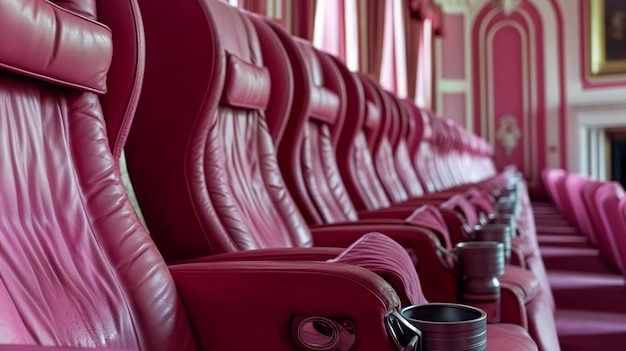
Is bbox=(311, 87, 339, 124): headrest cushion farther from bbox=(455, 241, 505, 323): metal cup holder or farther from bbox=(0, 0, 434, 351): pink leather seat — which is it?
bbox=(0, 0, 434, 351): pink leather seat

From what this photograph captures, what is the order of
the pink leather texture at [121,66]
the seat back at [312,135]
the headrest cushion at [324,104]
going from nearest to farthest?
the pink leather texture at [121,66] → the seat back at [312,135] → the headrest cushion at [324,104]

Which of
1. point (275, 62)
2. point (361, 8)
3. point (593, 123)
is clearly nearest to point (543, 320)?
point (275, 62)

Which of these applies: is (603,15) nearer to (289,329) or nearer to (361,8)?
(361,8)

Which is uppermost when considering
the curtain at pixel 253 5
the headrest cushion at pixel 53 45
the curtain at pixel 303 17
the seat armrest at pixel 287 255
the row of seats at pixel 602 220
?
the curtain at pixel 303 17

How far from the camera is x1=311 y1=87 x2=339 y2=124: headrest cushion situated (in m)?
2.31

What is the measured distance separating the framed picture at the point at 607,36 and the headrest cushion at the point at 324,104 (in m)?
8.90

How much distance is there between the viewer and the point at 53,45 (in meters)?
0.89

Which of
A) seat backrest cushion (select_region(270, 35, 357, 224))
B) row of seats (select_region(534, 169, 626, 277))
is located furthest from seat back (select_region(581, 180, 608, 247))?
seat backrest cushion (select_region(270, 35, 357, 224))

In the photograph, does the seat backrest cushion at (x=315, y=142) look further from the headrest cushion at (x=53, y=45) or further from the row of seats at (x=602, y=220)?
the headrest cushion at (x=53, y=45)

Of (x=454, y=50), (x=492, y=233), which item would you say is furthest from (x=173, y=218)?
(x=454, y=50)

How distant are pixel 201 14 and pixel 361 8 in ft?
15.0

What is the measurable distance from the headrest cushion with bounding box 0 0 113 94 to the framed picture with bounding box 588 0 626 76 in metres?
10.5

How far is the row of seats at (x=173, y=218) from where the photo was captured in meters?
0.89

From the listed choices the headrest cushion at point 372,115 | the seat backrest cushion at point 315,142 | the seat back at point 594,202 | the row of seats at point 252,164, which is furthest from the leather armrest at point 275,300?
the seat back at point 594,202
